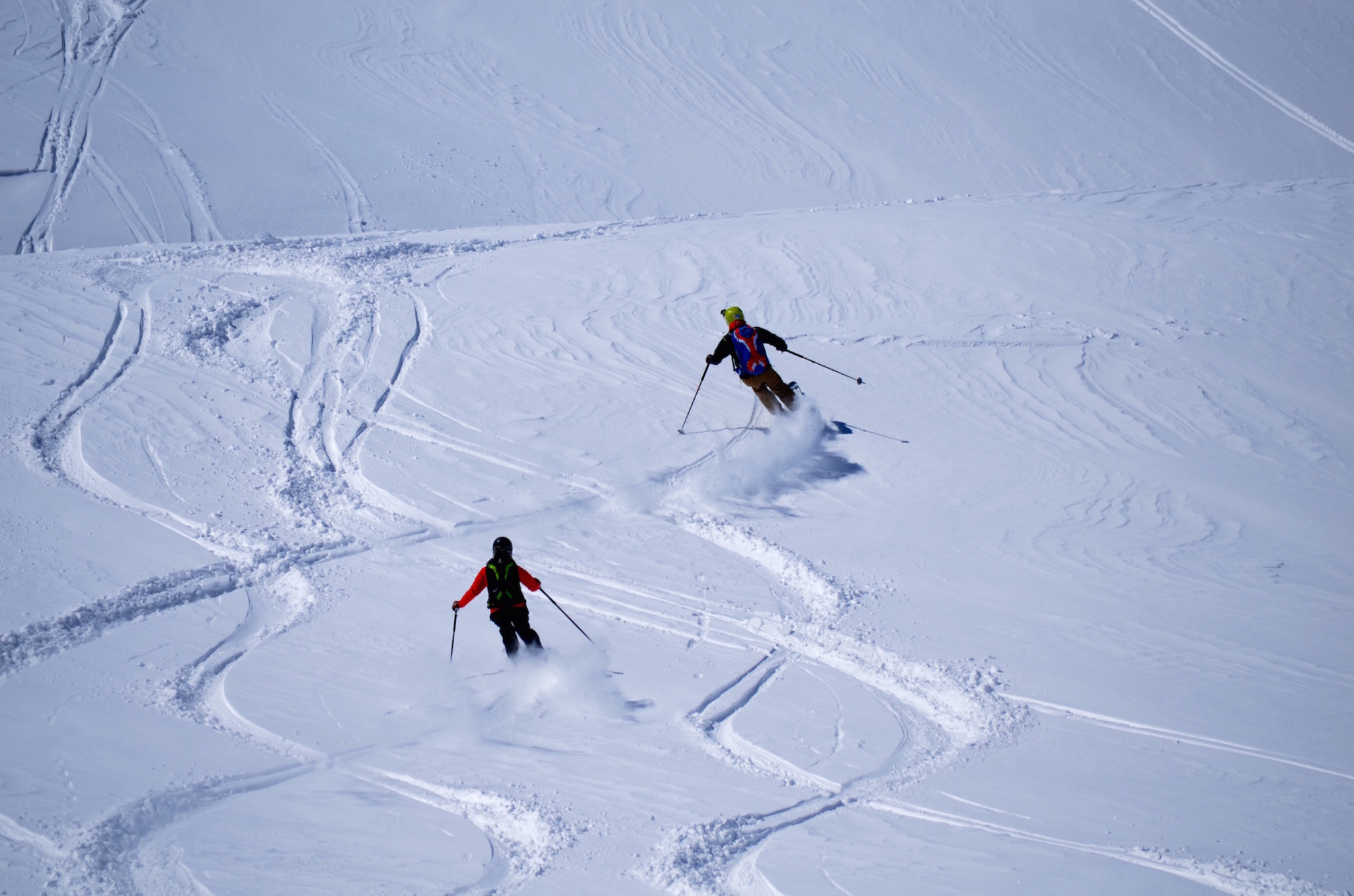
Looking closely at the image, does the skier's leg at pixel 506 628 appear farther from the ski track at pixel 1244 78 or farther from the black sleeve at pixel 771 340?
the ski track at pixel 1244 78

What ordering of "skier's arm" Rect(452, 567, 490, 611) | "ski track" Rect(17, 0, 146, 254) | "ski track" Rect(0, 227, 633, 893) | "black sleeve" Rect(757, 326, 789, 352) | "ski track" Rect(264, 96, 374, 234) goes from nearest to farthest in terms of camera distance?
"ski track" Rect(0, 227, 633, 893), "skier's arm" Rect(452, 567, 490, 611), "black sleeve" Rect(757, 326, 789, 352), "ski track" Rect(17, 0, 146, 254), "ski track" Rect(264, 96, 374, 234)

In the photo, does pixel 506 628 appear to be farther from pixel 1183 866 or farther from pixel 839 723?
pixel 1183 866

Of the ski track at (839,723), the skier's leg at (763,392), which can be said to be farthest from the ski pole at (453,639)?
the skier's leg at (763,392)

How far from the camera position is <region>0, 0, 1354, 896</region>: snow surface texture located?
4879mm

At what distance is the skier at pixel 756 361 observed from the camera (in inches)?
390

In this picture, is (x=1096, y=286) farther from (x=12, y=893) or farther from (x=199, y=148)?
(x=199, y=148)

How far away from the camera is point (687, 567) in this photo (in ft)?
25.4

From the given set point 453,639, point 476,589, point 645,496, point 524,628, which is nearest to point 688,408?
point 645,496

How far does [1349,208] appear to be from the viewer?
48.7ft

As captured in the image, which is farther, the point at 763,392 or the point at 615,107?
the point at 615,107

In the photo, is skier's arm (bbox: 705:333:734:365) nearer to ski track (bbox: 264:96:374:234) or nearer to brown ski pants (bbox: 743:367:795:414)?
brown ski pants (bbox: 743:367:795:414)

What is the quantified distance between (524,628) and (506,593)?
27 centimetres

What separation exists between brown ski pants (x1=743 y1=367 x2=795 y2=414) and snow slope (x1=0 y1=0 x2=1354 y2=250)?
8.19 metres

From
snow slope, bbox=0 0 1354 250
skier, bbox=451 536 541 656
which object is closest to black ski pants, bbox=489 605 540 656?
skier, bbox=451 536 541 656
